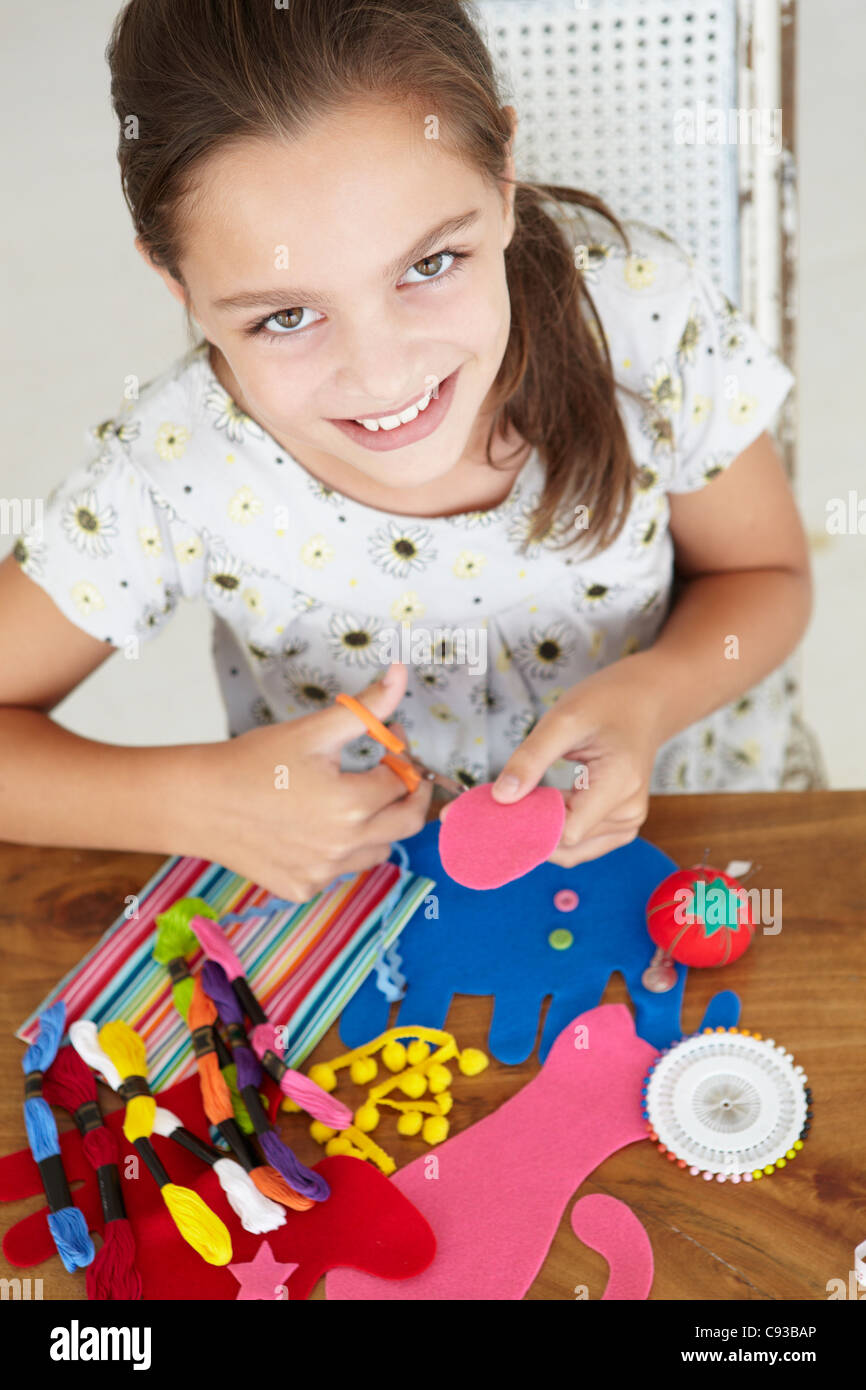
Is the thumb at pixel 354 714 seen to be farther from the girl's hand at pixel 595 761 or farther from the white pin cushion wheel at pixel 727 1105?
the white pin cushion wheel at pixel 727 1105

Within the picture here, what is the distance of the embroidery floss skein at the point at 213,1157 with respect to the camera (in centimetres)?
71

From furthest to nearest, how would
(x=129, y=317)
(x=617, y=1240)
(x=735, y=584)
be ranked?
(x=129, y=317)
(x=735, y=584)
(x=617, y=1240)

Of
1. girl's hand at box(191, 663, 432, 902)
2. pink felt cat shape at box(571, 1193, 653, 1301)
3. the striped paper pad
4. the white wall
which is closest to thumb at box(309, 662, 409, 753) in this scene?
girl's hand at box(191, 663, 432, 902)

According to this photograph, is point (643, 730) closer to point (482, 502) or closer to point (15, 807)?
point (482, 502)

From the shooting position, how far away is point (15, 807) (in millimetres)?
958

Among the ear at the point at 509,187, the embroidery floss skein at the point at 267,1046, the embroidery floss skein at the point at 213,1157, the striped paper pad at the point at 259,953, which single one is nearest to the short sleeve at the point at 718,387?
the ear at the point at 509,187

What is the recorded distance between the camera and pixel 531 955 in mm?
842

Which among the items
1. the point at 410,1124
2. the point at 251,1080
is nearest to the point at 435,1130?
the point at 410,1124

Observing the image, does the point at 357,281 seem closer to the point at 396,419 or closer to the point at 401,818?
the point at 396,419

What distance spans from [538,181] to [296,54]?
1.45 feet

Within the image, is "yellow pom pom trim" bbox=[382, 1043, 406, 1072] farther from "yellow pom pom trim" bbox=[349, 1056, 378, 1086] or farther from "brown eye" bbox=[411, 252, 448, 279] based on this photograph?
"brown eye" bbox=[411, 252, 448, 279]

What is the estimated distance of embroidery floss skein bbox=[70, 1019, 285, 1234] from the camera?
712mm

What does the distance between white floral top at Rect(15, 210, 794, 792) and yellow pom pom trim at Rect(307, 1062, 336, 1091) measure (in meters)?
0.43

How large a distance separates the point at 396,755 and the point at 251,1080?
25cm
